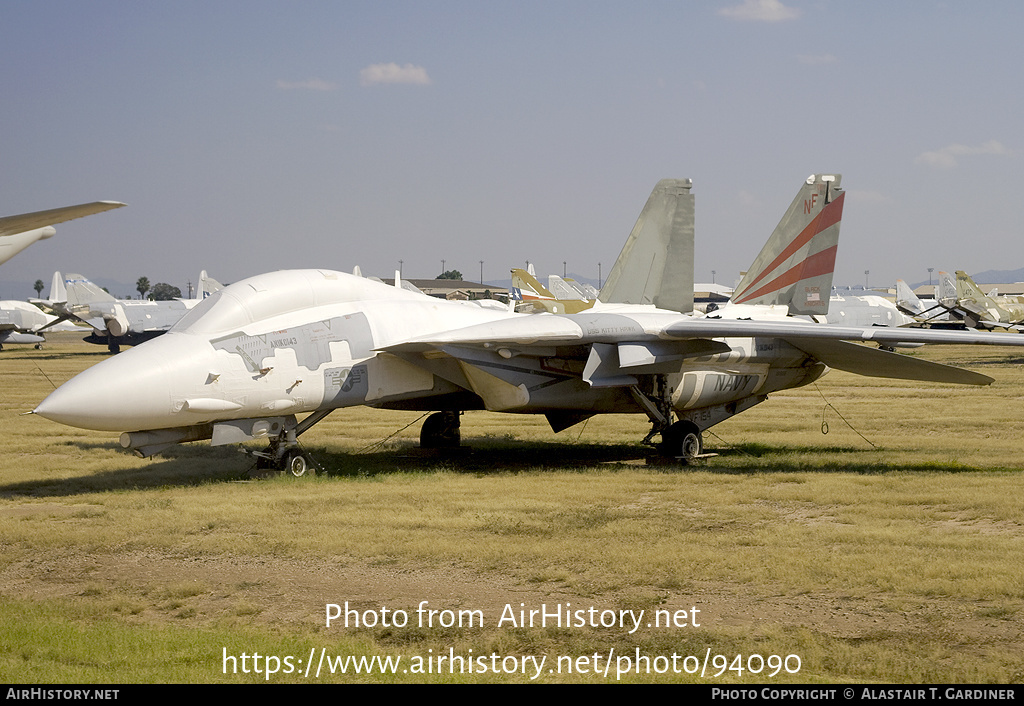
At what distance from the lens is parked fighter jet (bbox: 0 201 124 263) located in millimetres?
4480

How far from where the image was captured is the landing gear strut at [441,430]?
631 inches

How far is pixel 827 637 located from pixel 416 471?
8.01 m

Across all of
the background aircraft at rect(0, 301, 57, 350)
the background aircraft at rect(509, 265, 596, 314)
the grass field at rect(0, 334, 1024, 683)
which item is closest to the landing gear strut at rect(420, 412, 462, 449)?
the grass field at rect(0, 334, 1024, 683)

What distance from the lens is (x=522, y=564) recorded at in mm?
7965

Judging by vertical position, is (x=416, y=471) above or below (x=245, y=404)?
below

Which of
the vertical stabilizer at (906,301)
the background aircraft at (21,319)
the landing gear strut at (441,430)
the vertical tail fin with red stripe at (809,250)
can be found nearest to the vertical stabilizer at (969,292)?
the vertical stabilizer at (906,301)

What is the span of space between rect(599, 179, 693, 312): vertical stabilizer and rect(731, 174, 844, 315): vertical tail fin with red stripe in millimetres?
1677

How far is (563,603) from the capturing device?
683 cm

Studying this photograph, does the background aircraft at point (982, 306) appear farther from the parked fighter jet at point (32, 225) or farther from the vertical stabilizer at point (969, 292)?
the parked fighter jet at point (32, 225)

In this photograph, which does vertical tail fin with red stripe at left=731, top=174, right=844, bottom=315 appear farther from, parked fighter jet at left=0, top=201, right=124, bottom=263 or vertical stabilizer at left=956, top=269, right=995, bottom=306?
vertical stabilizer at left=956, top=269, right=995, bottom=306

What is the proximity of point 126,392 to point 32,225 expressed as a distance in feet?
20.6

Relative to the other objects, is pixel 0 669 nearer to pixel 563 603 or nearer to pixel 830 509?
pixel 563 603

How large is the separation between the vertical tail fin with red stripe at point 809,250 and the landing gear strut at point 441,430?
5.48 meters

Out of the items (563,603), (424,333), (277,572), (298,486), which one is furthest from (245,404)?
(563,603)
